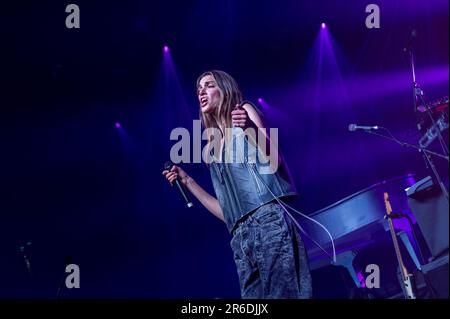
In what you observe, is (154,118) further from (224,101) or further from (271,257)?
(271,257)

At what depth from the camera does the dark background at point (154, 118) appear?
561cm

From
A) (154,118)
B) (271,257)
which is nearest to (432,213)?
(271,257)

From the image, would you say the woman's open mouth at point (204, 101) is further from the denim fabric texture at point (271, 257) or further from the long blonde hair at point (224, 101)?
the denim fabric texture at point (271, 257)

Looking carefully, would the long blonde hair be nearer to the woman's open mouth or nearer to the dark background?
the woman's open mouth

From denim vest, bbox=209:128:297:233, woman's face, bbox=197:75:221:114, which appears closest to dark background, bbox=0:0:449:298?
woman's face, bbox=197:75:221:114

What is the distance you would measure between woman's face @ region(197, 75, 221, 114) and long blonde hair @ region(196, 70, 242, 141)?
0.07 ft

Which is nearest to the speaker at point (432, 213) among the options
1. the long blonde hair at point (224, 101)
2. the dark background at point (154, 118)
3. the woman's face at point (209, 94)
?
the long blonde hair at point (224, 101)

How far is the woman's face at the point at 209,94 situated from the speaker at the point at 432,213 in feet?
4.28

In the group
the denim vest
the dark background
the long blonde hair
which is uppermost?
the dark background

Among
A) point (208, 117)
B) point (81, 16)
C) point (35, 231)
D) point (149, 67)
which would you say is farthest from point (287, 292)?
point (35, 231)

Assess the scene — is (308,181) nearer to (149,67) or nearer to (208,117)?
(149,67)

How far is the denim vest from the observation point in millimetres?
2453

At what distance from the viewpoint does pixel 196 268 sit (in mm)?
6562

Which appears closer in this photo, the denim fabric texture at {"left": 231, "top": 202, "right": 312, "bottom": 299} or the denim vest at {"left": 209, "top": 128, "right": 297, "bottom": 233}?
the denim fabric texture at {"left": 231, "top": 202, "right": 312, "bottom": 299}
